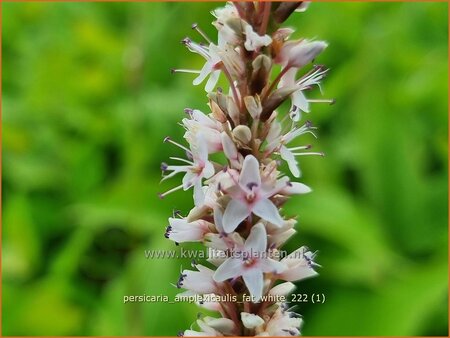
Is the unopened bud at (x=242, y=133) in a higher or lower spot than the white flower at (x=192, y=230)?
higher

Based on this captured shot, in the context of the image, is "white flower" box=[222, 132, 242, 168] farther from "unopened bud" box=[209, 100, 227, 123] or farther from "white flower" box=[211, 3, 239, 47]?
"white flower" box=[211, 3, 239, 47]

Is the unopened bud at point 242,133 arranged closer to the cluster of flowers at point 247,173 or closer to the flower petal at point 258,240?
the cluster of flowers at point 247,173

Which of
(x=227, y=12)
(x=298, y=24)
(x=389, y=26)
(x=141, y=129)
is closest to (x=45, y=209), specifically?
(x=141, y=129)

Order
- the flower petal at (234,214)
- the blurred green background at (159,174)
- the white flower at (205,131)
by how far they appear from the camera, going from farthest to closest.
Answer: the blurred green background at (159,174) < the white flower at (205,131) < the flower petal at (234,214)

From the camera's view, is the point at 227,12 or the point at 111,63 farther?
the point at 111,63

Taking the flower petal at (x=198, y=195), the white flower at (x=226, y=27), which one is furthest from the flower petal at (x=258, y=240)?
the white flower at (x=226, y=27)

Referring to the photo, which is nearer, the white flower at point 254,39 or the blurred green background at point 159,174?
the white flower at point 254,39

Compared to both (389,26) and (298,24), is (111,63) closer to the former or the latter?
(298,24)

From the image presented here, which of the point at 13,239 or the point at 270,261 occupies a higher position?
the point at 13,239
